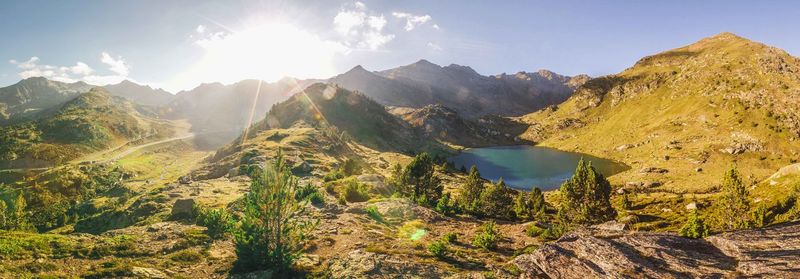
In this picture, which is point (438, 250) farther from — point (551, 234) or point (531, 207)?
point (531, 207)

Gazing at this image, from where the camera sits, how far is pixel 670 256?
20.1 m

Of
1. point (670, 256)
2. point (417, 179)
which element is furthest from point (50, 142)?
point (670, 256)

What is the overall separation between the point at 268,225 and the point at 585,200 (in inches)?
1726

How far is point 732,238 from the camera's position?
21.9m

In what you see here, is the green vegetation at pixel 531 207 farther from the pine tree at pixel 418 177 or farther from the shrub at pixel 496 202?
the pine tree at pixel 418 177

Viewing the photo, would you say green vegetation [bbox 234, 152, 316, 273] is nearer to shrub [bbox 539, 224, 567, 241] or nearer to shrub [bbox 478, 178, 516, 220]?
shrub [bbox 539, 224, 567, 241]

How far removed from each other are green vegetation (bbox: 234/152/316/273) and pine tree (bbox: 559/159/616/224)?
39.8m

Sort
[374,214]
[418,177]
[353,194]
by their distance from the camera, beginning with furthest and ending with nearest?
[418,177], [353,194], [374,214]

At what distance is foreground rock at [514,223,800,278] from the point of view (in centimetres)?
1811

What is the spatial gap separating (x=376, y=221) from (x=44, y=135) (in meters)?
214

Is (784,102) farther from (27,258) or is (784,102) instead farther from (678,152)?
(27,258)

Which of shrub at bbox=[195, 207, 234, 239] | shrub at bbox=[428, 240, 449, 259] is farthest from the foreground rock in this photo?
shrub at bbox=[195, 207, 234, 239]

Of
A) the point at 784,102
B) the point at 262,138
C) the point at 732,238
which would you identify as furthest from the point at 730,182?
the point at 784,102

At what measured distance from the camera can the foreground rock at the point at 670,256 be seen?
18.1 metres
